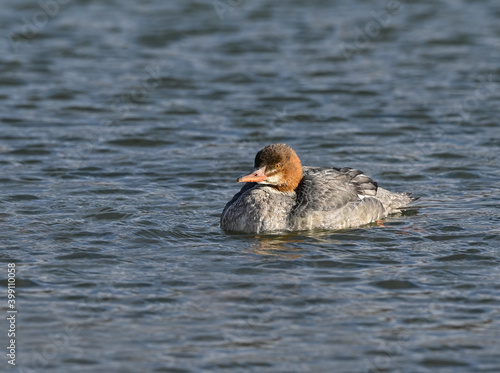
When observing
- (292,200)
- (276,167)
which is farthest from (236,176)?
(276,167)

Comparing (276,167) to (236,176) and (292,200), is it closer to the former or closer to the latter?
(292,200)

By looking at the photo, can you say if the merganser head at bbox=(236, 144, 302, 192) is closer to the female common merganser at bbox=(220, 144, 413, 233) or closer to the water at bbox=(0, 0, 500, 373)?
the female common merganser at bbox=(220, 144, 413, 233)

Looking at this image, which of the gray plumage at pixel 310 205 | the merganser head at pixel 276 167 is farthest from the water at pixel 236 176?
the merganser head at pixel 276 167

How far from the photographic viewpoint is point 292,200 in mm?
12070

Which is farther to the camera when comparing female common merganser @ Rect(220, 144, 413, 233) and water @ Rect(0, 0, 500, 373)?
female common merganser @ Rect(220, 144, 413, 233)

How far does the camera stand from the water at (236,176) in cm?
848

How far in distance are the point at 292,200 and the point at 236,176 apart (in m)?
2.72

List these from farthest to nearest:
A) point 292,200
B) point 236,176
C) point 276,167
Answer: point 236,176 → point 292,200 → point 276,167

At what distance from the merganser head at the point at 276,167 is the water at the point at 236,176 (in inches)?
29.6

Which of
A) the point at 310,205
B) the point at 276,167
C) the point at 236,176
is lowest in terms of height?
the point at 236,176

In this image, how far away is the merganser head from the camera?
38.6 ft

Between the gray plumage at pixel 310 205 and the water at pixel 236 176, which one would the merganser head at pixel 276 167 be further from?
the water at pixel 236 176

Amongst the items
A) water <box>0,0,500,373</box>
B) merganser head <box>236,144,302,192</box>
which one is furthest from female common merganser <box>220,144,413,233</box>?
water <box>0,0,500,373</box>

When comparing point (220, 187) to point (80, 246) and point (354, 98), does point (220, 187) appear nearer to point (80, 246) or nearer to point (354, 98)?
point (80, 246)
